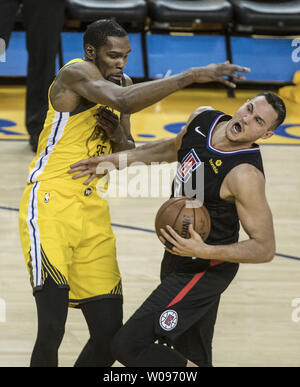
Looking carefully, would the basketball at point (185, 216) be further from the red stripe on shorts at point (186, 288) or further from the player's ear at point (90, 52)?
the player's ear at point (90, 52)

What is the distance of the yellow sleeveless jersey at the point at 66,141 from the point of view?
3.69 m

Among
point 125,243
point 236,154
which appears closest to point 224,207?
point 236,154

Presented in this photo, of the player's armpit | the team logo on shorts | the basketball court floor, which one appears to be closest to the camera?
the player's armpit

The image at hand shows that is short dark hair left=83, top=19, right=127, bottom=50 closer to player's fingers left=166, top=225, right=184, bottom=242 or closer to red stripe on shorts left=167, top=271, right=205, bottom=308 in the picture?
player's fingers left=166, top=225, right=184, bottom=242

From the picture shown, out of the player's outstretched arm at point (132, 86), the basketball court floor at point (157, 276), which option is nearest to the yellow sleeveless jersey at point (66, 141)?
the player's outstretched arm at point (132, 86)

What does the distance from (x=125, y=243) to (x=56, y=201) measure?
7.58 feet

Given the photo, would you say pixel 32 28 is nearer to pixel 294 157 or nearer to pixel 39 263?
pixel 294 157

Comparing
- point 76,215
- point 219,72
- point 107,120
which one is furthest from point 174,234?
point 219,72

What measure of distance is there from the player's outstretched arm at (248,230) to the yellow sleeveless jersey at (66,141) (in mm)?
682

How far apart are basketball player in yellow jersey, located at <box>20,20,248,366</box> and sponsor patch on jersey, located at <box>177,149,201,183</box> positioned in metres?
0.40

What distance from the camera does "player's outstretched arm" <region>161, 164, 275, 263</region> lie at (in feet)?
11.2

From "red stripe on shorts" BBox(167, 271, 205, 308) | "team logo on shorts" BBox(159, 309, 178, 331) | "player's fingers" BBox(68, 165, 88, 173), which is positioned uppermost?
"player's fingers" BBox(68, 165, 88, 173)

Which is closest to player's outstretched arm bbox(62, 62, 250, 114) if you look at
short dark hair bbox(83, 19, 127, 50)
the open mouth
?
short dark hair bbox(83, 19, 127, 50)

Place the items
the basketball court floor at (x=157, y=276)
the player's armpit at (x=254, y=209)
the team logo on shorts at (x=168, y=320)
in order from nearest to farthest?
the player's armpit at (x=254, y=209)
the team logo on shorts at (x=168, y=320)
the basketball court floor at (x=157, y=276)
